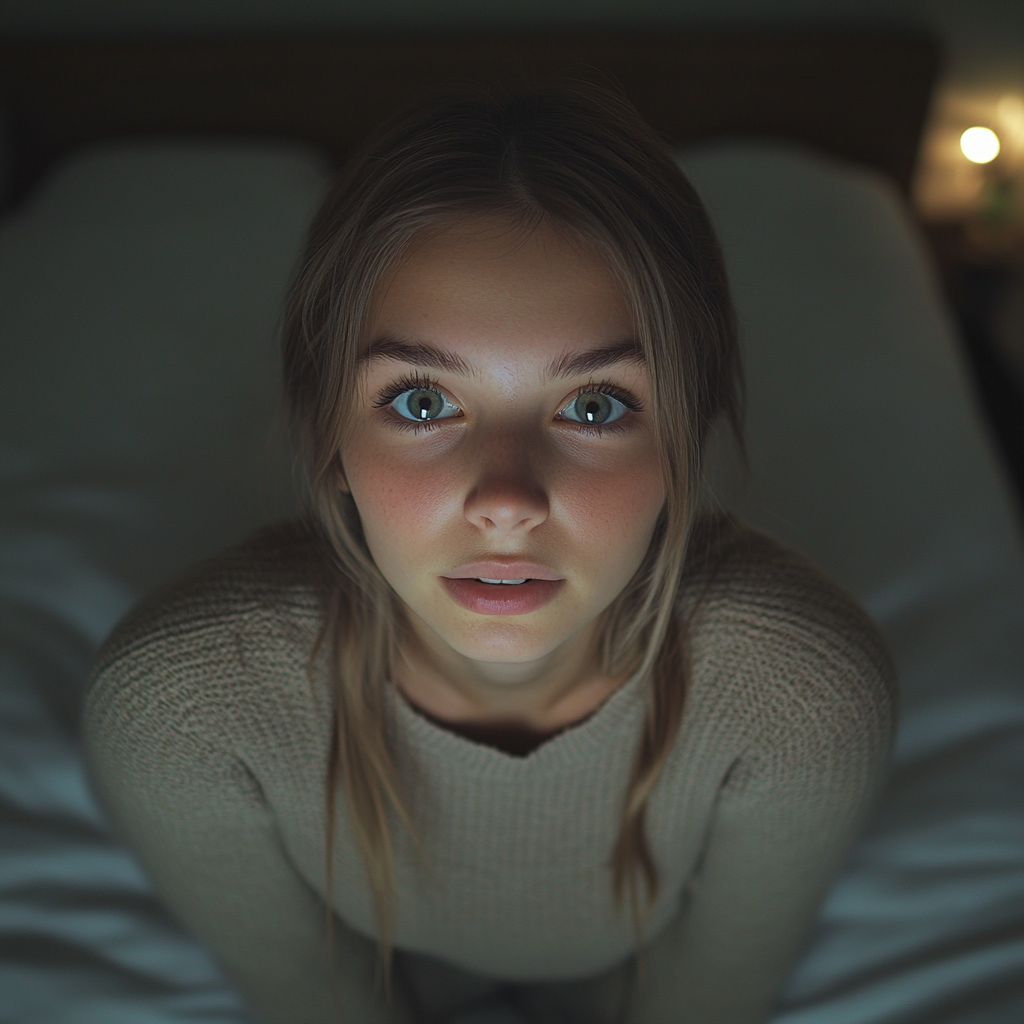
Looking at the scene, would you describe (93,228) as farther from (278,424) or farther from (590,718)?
(590,718)

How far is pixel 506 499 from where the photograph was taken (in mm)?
555

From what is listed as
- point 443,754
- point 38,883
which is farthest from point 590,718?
point 38,883

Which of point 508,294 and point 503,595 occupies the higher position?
point 508,294

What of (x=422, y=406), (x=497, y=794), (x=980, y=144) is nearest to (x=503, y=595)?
(x=422, y=406)

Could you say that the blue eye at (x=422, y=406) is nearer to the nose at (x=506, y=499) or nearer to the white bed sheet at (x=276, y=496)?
the nose at (x=506, y=499)

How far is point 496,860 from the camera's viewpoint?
0.80 meters

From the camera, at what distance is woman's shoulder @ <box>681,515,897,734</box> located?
707 millimetres

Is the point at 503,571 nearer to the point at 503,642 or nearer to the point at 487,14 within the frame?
the point at 503,642

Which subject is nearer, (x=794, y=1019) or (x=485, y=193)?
(x=485, y=193)

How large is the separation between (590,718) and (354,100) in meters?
1.66

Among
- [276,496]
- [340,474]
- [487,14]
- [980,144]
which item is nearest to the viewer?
[340,474]

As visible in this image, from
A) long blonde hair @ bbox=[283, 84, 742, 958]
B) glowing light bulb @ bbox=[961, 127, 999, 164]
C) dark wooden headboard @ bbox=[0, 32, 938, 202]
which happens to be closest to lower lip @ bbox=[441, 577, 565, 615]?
long blonde hair @ bbox=[283, 84, 742, 958]

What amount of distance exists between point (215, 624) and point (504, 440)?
0.29 m

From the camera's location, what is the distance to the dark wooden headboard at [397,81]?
1.89 metres
